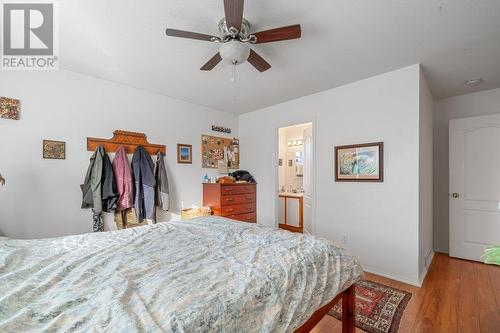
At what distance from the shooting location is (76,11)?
66.4 inches

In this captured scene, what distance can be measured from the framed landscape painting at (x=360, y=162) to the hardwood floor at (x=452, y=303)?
1209 mm

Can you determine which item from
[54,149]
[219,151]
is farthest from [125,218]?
[219,151]

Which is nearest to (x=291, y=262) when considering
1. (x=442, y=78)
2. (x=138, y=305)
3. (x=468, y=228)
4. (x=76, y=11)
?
(x=138, y=305)

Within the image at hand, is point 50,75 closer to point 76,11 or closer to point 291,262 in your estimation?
point 76,11

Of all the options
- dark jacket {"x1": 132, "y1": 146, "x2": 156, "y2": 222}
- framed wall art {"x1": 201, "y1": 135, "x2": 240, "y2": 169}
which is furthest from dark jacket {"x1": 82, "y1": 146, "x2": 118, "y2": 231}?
framed wall art {"x1": 201, "y1": 135, "x2": 240, "y2": 169}

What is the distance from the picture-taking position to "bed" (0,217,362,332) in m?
0.69

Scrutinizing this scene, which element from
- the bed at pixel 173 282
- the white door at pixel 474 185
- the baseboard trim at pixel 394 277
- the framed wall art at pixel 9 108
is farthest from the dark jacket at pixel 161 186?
the white door at pixel 474 185

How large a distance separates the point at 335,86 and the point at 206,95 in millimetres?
1904

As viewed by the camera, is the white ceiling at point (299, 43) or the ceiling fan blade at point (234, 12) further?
the white ceiling at point (299, 43)

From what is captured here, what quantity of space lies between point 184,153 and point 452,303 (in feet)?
12.2

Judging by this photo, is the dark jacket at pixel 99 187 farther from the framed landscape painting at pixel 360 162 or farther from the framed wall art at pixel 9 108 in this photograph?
the framed landscape painting at pixel 360 162

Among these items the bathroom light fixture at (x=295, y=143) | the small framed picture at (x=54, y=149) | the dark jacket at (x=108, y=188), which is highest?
the bathroom light fixture at (x=295, y=143)

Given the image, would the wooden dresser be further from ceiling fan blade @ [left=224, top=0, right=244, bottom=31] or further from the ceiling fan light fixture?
ceiling fan blade @ [left=224, top=0, right=244, bottom=31]

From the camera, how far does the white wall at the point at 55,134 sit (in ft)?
7.63
